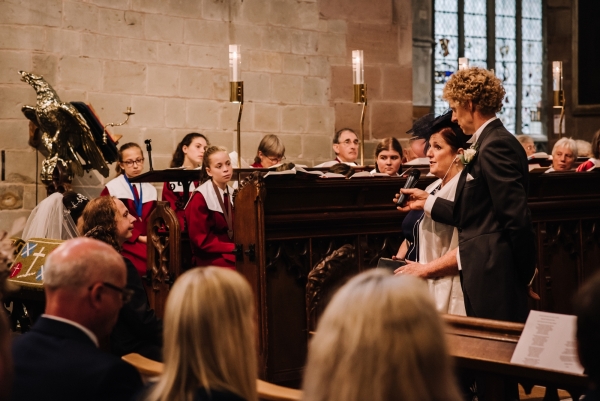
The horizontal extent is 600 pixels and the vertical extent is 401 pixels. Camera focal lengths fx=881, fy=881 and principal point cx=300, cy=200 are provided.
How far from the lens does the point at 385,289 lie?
157 cm

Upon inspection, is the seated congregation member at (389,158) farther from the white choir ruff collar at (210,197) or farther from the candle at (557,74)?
the candle at (557,74)

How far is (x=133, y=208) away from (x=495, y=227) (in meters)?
4.42

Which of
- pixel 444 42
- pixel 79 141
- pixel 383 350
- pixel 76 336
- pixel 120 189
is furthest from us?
pixel 444 42

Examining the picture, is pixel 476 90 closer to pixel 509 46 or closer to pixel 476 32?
pixel 476 32

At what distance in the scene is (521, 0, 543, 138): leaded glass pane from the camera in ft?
50.1

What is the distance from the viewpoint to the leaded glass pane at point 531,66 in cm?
1527

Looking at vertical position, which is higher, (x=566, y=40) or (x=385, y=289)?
(x=566, y=40)

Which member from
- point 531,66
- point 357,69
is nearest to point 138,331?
point 357,69

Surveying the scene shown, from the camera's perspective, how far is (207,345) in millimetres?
1934

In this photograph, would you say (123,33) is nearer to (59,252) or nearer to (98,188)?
(98,188)

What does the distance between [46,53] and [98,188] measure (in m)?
1.34

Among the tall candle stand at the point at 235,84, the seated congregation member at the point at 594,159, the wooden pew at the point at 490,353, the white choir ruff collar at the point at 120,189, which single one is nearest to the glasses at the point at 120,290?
the wooden pew at the point at 490,353

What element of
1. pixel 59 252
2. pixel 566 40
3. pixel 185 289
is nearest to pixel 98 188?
pixel 59 252

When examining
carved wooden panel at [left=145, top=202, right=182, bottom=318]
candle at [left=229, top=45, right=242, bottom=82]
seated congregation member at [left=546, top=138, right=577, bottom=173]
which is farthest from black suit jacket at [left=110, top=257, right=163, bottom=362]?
seated congregation member at [left=546, top=138, right=577, bottom=173]
